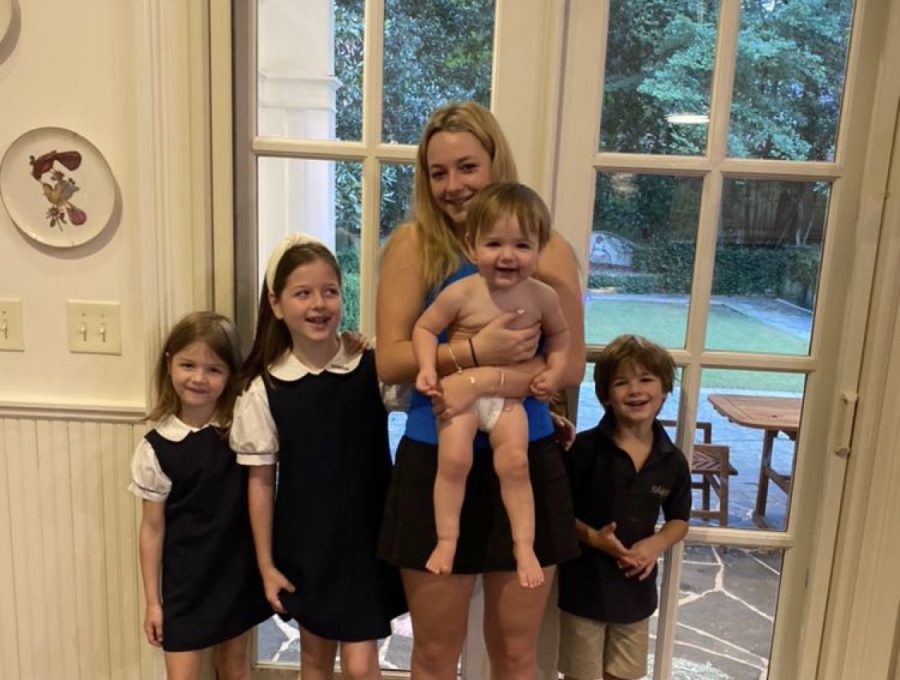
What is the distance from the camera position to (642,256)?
1.67 m

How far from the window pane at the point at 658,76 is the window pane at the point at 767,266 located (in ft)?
0.54

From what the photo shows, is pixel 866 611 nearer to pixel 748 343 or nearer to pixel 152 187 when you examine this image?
pixel 748 343

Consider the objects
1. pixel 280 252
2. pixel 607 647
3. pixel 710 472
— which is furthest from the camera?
→ pixel 710 472

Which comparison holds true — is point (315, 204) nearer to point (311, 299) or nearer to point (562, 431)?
point (311, 299)

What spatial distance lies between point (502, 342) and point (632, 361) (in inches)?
15.4

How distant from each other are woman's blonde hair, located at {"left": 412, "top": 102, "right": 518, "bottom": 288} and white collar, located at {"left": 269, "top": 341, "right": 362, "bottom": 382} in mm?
245

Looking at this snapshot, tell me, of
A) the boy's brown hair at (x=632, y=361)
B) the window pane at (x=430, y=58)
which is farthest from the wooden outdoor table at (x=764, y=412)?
the window pane at (x=430, y=58)

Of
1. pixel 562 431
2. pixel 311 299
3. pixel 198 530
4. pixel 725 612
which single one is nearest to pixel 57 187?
pixel 311 299

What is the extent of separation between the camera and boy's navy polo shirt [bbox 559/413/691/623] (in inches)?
60.9

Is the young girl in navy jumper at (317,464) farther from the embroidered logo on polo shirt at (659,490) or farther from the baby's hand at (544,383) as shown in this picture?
the embroidered logo on polo shirt at (659,490)

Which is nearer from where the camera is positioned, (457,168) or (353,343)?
(457,168)

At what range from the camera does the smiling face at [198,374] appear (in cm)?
145

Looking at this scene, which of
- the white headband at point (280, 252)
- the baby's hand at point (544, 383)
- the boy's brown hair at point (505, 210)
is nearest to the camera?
the boy's brown hair at point (505, 210)

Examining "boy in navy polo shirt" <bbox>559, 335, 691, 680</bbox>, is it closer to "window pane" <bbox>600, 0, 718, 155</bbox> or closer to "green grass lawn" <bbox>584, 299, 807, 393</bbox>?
"green grass lawn" <bbox>584, 299, 807, 393</bbox>
